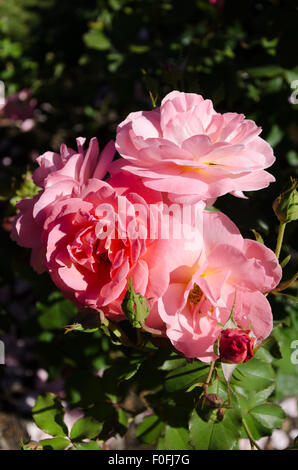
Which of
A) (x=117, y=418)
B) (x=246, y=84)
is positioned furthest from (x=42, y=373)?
(x=246, y=84)

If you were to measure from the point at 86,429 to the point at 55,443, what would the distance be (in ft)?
0.25

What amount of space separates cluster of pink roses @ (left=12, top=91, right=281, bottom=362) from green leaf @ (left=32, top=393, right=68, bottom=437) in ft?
1.41

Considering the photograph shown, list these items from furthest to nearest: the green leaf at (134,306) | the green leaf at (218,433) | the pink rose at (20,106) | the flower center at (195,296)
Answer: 1. the pink rose at (20,106)
2. the green leaf at (218,433)
3. the flower center at (195,296)
4. the green leaf at (134,306)

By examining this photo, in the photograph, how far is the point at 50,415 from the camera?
1.02 metres

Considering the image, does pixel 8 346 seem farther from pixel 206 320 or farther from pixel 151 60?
pixel 206 320

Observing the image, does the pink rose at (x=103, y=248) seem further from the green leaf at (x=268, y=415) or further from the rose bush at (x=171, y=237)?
the green leaf at (x=268, y=415)

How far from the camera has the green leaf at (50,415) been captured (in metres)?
0.99

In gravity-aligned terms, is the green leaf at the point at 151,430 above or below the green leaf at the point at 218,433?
below

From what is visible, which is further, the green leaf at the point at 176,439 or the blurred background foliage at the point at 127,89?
the blurred background foliage at the point at 127,89

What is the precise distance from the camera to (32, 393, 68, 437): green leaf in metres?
0.99

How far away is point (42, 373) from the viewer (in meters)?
2.12

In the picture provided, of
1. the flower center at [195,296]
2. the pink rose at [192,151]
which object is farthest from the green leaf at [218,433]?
the pink rose at [192,151]

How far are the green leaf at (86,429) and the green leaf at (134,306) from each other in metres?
0.48

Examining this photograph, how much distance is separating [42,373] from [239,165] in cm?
175
